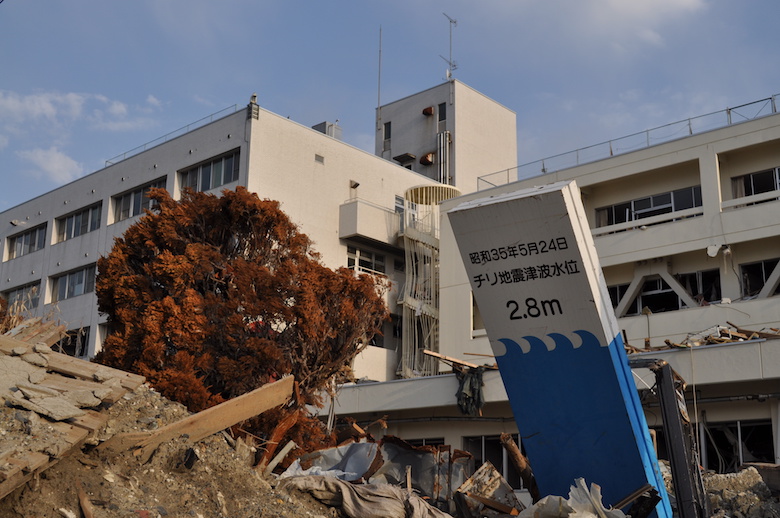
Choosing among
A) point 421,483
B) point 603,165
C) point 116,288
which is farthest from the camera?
point 603,165

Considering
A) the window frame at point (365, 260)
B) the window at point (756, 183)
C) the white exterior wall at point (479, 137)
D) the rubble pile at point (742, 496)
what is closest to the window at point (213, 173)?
the window frame at point (365, 260)

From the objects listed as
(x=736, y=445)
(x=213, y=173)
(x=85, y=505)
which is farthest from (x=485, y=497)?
(x=213, y=173)

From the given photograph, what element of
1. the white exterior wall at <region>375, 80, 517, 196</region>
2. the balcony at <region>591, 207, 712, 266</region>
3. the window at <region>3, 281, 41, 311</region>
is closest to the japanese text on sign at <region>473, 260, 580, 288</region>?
the balcony at <region>591, 207, 712, 266</region>

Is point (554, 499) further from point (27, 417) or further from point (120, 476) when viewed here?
point (27, 417)

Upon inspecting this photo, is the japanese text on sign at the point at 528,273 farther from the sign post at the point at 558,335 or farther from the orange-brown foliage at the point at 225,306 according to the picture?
the orange-brown foliage at the point at 225,306

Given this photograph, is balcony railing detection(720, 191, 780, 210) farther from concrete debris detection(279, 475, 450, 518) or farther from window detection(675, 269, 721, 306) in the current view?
concrete debris detection(279, 475, 450, 518)

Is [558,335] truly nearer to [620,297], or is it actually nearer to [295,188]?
[620,297]

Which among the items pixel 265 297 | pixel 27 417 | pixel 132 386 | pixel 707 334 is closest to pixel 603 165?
pixel 707 334

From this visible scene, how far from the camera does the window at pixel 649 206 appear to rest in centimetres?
2938

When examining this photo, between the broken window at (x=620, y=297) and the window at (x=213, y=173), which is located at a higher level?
the window at (x=213, y=173)

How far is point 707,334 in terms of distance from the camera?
23.6 metres

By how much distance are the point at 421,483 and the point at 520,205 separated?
734 cm

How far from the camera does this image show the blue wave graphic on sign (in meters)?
13.9

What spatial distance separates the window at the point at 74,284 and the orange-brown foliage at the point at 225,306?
58.6 feet
